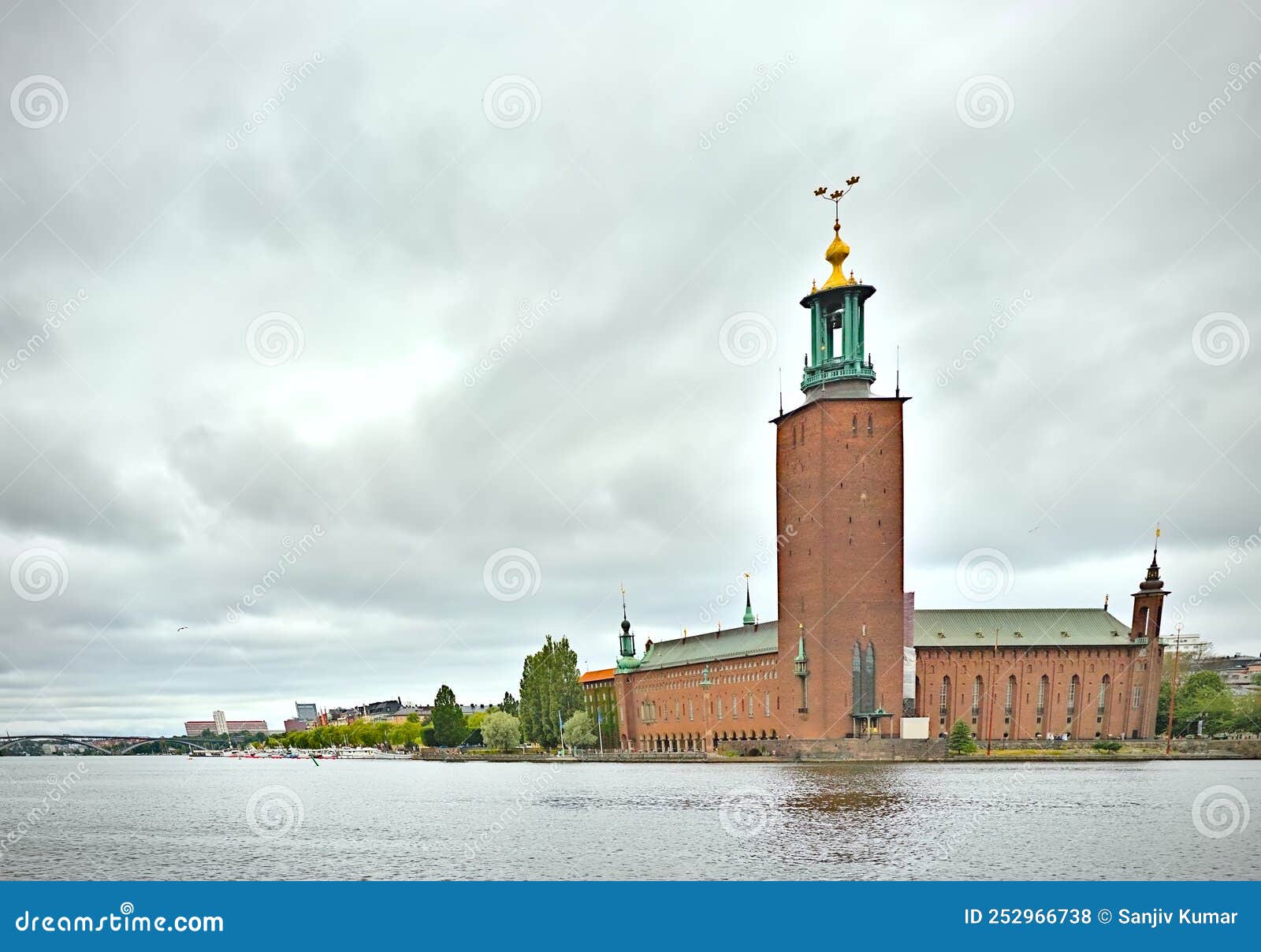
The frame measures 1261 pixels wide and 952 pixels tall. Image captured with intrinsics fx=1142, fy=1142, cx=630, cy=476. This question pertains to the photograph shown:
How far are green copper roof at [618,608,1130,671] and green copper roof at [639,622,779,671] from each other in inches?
5.8

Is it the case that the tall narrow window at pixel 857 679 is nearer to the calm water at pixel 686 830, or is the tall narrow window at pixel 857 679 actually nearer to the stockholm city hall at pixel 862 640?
the stockholm city hall at pixel 862 640

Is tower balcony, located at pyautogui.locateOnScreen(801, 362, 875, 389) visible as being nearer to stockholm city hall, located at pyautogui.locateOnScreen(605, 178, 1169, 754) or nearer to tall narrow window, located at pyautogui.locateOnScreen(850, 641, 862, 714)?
stockholm city hall, located at pyautogui.locateOnScreen(605, 178, 1169, 754)

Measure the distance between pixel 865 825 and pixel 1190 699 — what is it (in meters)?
84.4

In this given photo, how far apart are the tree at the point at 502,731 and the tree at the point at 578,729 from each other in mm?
8340

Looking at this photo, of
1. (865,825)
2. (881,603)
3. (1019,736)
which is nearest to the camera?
(865,825)

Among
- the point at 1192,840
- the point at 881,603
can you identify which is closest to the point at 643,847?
the point at 1192,840

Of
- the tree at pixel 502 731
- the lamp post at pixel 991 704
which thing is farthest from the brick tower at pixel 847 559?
the tree at pixel 502 731

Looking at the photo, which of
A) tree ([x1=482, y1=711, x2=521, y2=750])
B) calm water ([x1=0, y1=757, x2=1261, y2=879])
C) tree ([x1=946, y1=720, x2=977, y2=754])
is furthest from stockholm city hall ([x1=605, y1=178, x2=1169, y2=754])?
calm water ([x1=0, y1=757, x2=1261, y2=879])

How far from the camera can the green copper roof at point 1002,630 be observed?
304 ft

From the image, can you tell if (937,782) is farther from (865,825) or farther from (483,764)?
(483,764)

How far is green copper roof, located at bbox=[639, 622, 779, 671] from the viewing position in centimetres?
9506

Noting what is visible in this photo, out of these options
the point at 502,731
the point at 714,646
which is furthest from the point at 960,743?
the point at 502,731

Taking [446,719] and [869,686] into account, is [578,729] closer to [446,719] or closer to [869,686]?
[869,686]
